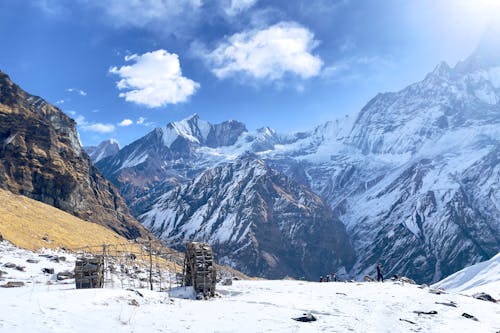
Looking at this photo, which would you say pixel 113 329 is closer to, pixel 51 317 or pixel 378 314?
pixel 51 317

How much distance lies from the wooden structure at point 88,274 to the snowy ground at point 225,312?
5.68 feet

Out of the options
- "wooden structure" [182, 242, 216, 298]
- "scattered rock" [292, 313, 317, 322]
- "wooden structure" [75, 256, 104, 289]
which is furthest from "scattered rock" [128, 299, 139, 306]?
"wooden structure" [75, 256, 104, 289]

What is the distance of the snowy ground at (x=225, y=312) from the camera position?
2059 cm

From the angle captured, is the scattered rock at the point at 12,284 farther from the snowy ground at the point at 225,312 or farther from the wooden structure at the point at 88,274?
the wooden structure at the point at 88,274

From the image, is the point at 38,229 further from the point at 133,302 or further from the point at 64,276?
the point at 133,302

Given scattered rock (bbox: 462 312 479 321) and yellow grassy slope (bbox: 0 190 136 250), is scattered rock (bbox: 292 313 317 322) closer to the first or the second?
scattered rock (bbox: 462 312 479 321)

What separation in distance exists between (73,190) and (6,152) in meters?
26.3

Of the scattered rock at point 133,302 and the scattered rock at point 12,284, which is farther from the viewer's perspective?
the scattered rock at point 12,284

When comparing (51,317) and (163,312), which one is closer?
(51,317)

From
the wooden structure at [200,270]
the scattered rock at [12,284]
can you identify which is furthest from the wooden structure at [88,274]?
the wooden structure at [200,270]

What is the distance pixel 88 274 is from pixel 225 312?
13.8m

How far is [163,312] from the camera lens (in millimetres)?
25312

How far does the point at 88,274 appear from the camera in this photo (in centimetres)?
3606

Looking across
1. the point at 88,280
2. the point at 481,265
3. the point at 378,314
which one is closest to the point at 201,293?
the point at 88,280
